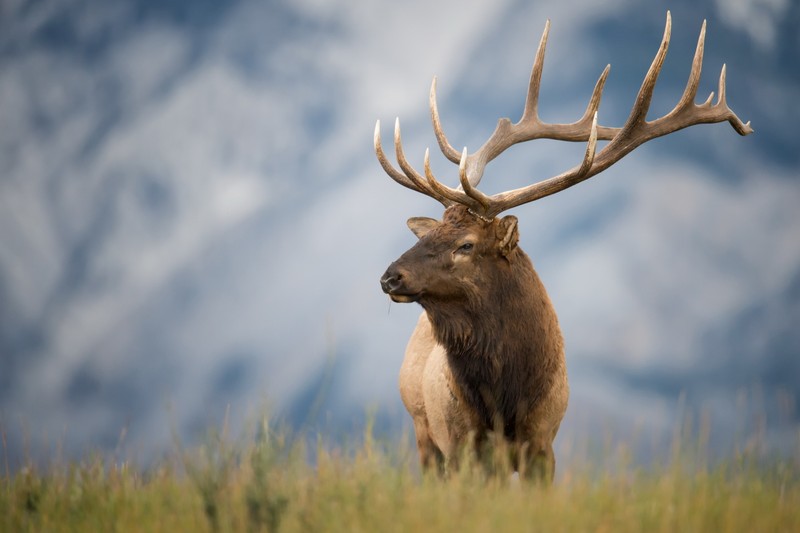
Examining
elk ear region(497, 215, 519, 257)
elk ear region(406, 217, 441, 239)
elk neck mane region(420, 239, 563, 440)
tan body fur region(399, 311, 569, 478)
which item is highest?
elk ear region(406, 217, 441, 239)

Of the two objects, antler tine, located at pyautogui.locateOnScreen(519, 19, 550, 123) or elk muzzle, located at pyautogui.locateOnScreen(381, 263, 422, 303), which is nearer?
elk muzzle, located at pyautogui.locateOnScreen(381, 263, 422, 303)

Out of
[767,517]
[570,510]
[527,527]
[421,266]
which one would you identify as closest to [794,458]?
[767,517]

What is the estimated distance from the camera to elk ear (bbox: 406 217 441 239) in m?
7.36

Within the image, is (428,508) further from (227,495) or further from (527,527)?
(227,495)

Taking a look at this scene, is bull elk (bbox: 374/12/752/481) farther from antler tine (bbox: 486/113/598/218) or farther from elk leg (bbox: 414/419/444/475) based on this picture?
elk leg (bbox: 414/419/444/475)

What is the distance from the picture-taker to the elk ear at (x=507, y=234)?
267 inches

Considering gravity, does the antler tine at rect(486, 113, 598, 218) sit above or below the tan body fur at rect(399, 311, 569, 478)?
above

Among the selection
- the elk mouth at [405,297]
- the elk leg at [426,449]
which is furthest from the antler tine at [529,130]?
the elk leg at [426,449]

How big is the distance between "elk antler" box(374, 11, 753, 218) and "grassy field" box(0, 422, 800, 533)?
7.91ft

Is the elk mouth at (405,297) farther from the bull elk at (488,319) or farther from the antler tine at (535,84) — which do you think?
the antler tine at (535,84)

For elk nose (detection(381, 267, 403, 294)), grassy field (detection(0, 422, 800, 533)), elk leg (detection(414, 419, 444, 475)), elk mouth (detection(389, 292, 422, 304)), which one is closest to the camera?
grassy field (detection(0, 422, 800, 533))

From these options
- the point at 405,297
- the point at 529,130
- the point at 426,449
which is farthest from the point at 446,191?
the point at 426,449

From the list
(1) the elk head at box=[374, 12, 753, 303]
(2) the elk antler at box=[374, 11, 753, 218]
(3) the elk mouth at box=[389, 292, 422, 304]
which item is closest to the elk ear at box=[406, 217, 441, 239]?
(1) the elk head at box=[374, 12, 753, 303]

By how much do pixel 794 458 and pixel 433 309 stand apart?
257cm
